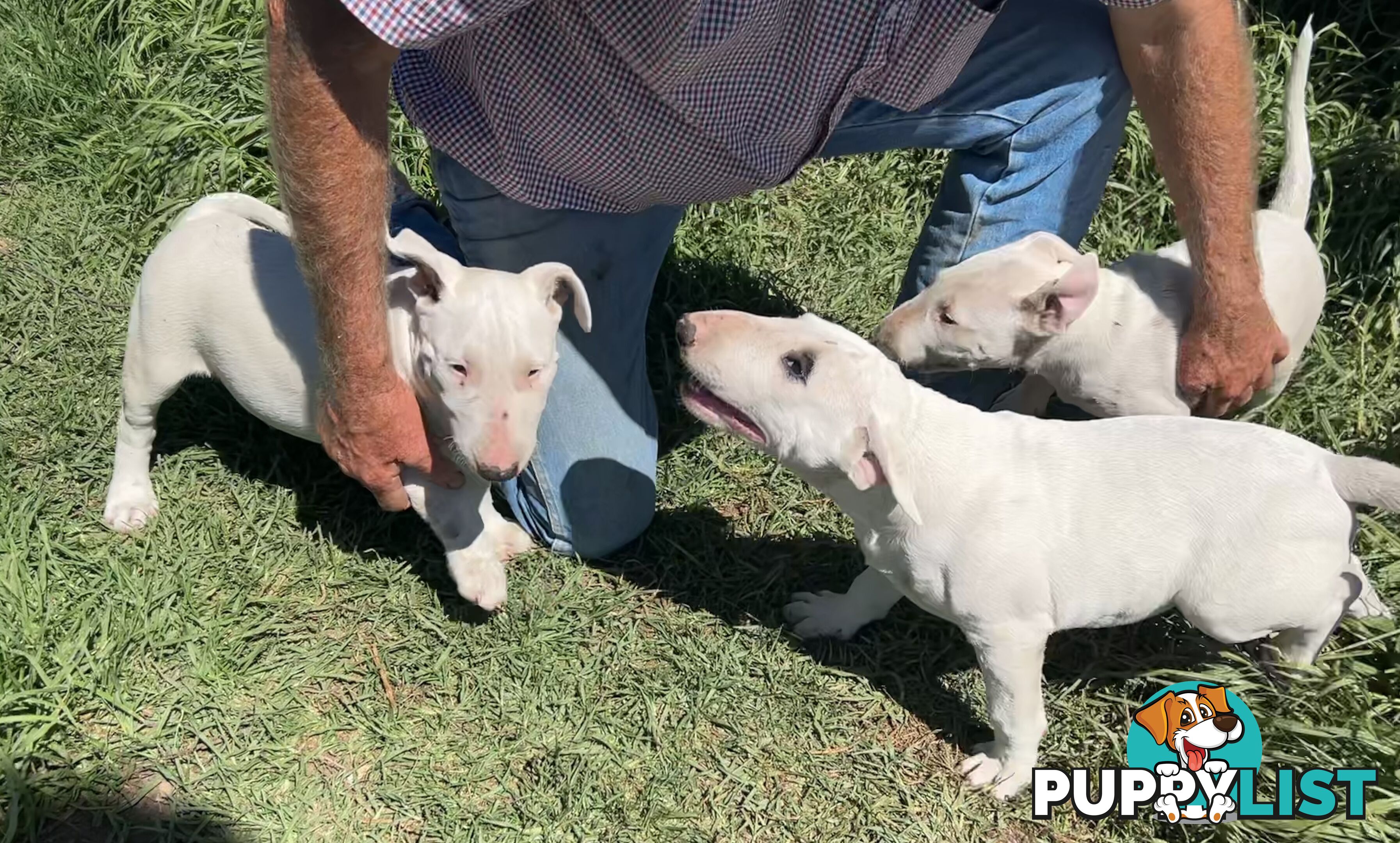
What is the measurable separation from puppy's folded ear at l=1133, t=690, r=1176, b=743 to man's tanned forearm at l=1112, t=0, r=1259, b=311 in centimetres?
125

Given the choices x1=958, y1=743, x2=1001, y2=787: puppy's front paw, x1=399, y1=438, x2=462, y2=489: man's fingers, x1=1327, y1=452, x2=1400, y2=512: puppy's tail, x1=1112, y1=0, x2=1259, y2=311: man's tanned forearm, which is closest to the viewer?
x1=1327, y1=452, x2=1400, y2=512: puppy's tail

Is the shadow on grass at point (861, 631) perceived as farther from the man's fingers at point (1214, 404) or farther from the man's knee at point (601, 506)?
the man's fingers at point (1214, 404)

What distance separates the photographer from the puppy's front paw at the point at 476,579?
3750mm

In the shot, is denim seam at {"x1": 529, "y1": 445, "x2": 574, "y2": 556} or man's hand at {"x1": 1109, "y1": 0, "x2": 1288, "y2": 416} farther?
denim seam at {"x1": 529, "y1": 445, "x2": 574, "y2": 556}

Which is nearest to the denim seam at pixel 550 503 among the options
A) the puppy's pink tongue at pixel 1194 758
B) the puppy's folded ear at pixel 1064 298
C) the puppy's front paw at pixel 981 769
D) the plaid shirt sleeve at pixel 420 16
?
the puppy's front paw at pixel 981 769

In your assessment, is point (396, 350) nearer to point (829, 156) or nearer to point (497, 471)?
point (497, 471)

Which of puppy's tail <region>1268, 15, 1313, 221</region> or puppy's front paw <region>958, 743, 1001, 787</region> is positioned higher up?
puppy's tail <region>1268, 15, 1313, 221</region>

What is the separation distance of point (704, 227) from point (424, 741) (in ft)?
8.79

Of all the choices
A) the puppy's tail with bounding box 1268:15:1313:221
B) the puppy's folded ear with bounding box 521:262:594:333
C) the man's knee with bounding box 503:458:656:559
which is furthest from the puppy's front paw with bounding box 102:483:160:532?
the puppy's tail with bounding box 1268:15:1313:221

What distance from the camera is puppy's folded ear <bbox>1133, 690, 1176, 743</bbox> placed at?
3588 mm

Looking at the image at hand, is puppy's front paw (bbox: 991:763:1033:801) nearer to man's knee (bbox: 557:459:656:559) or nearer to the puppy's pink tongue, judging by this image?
the puppy's pink tongue

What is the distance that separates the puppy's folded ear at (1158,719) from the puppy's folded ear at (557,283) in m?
2.13

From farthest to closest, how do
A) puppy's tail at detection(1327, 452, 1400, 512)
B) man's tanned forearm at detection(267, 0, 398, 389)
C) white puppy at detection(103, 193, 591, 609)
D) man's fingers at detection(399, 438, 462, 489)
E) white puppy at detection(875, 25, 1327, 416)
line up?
white puppy at detection(875, 25, 1327, 416) → man's fingers at detection(399, 438, 462, 489) → white puppy at detection(103, 193, 591, 609) → puppy's tail at detection(1327, 452, 1400, 512) → man's tanned forearm at detection(267, 0, 398, 389)

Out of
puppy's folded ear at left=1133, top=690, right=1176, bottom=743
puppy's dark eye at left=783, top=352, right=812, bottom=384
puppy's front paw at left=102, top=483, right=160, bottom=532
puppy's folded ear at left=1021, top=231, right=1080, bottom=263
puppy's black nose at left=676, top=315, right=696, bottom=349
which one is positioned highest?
puppy's folded ear at left=1021, top=231, right=1080, bottom=263
